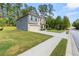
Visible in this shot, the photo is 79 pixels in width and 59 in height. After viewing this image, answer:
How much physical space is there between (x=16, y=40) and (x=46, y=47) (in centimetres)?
48

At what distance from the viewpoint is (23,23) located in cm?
326

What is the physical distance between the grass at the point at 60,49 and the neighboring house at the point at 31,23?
423 millimetres

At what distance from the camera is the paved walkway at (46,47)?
3104 mm

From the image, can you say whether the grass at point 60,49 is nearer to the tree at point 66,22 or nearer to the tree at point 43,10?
the tree at point 66,22

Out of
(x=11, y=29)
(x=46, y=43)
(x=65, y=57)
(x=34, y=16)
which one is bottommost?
(x=65, y=57)

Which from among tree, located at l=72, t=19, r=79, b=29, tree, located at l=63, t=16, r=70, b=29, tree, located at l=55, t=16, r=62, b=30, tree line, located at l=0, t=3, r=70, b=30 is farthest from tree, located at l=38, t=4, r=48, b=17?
tree, located at l=72, t=19, r=79, b=29

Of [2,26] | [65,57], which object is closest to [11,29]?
[2,26]

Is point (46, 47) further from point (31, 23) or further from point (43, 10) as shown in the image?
point (43, 10)

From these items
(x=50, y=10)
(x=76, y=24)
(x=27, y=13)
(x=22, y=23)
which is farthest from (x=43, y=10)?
(x=76, y=24)

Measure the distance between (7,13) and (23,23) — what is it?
0.30 m

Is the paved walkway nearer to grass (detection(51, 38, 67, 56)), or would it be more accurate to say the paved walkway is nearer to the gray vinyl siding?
grass (detection(51, 38, 67, 56))

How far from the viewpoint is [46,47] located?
3.18 meters

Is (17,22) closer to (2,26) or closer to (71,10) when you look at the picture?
(2,26)

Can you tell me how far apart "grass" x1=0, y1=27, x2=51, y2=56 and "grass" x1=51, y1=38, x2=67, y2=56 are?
24 cm
